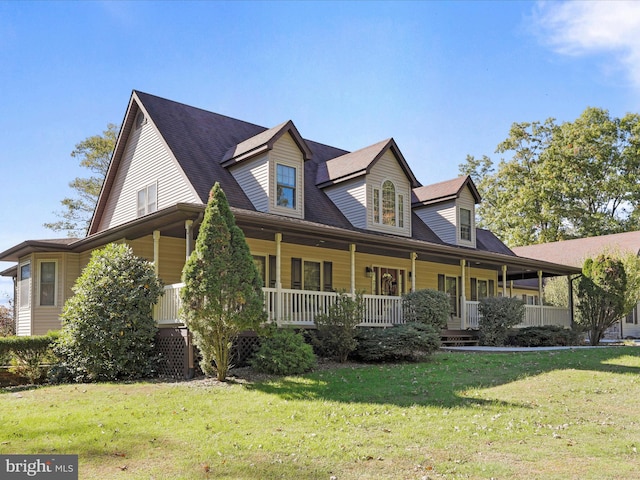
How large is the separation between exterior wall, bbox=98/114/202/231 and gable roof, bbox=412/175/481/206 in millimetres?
10451

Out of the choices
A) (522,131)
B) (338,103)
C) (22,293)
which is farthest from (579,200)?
(22,293)

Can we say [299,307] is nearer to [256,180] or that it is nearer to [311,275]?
[311,275]

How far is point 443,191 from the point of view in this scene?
2277 centimetres

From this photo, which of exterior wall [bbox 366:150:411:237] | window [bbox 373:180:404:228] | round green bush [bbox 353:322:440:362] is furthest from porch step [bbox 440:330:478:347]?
round green bush [bbox 353:322:440:362]

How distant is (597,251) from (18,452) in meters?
32.9

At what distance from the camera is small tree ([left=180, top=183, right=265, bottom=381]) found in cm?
1092

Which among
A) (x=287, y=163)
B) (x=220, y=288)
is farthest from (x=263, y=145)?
(x=220, y=288)

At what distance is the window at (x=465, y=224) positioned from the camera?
896 inches

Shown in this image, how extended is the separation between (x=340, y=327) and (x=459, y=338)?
24.5 ft

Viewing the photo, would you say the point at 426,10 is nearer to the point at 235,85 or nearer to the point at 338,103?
Result: the point at 338,103

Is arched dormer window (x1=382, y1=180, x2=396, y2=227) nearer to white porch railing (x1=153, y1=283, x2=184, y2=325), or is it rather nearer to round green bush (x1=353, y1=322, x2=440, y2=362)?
round green bush (x1=353, y1=322, x2=440, y2=362)

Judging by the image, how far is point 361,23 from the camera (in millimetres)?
15414

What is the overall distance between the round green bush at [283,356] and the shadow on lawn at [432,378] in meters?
0.37

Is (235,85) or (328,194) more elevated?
(235,85)
